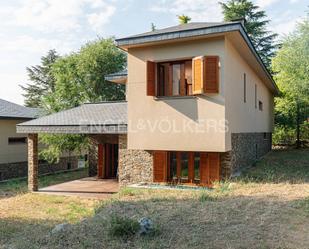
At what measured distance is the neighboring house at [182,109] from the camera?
34.1 feet

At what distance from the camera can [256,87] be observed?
17438mm

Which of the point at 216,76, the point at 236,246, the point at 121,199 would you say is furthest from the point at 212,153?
the point at 236,246

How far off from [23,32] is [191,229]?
40.9ft

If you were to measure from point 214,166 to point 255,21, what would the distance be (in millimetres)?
28203

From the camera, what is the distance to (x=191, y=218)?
6586mm

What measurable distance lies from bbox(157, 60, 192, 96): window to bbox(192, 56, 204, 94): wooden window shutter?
1.80ft

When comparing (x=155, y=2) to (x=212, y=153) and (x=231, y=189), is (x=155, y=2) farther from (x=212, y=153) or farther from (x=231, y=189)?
(x=231, y=189)

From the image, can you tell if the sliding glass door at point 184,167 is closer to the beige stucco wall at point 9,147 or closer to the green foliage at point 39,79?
the beige stucco wall at point 9,147

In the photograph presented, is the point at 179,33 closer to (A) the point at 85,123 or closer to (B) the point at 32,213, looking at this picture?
(A) the point at 85,123

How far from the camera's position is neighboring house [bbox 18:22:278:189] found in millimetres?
10398

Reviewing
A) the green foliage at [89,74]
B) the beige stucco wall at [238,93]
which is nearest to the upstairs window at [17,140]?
the green foliage at [89,74]

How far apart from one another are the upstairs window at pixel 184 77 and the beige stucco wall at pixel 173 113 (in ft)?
0.89

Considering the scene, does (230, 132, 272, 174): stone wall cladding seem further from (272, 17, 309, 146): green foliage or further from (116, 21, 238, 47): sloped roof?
(272, 17, 309, 146): green foliage

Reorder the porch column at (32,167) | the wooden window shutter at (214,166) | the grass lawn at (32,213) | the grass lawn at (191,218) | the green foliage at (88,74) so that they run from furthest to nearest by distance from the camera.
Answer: the green foliage at (88,74) < the porch column at (32,167) < the wooden window shutter at (214,166) < the grass lawn at (32,213) < the grass lawn at (191,218)
